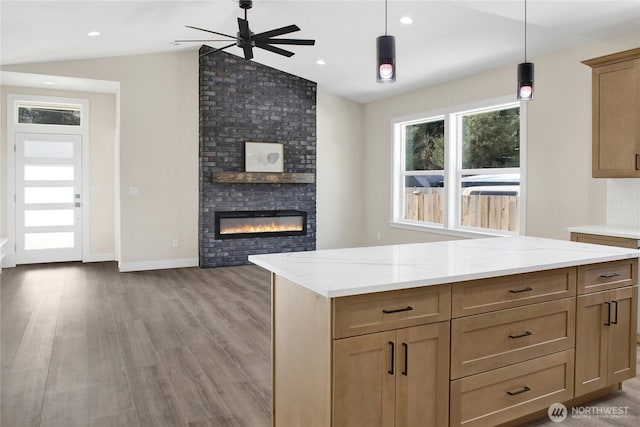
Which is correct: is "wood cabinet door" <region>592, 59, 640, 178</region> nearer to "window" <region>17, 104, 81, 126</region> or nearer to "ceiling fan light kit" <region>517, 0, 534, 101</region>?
"ceiling fan light kit" <region>517, 0, 534, 101</region>

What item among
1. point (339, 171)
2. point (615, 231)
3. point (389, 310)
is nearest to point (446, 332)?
point (389, 310)

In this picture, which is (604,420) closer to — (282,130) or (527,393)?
(527,393)

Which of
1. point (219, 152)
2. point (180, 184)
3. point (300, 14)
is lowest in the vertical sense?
point (180, 184)

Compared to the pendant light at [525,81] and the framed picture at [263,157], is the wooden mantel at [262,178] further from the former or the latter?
the pendant light at [525,81]

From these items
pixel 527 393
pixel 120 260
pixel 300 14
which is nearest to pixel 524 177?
pixel 300 14

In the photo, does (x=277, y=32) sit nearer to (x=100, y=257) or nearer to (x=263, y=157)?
(x=263, y=157)

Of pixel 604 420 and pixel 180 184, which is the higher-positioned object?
pixel 180 184

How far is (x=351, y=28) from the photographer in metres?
5.52

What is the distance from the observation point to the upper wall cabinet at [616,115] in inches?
157

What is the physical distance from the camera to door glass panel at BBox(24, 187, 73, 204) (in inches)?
281

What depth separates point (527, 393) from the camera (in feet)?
7.77

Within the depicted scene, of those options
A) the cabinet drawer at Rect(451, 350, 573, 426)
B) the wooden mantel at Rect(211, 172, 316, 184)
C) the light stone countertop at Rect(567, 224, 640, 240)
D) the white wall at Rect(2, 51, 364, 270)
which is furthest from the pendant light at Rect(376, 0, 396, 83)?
the white wall at Rect(2, 51, 364, 270)

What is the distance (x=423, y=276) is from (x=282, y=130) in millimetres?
5991

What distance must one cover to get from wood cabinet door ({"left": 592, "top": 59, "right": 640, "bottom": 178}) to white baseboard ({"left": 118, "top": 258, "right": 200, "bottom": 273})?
5434mm
